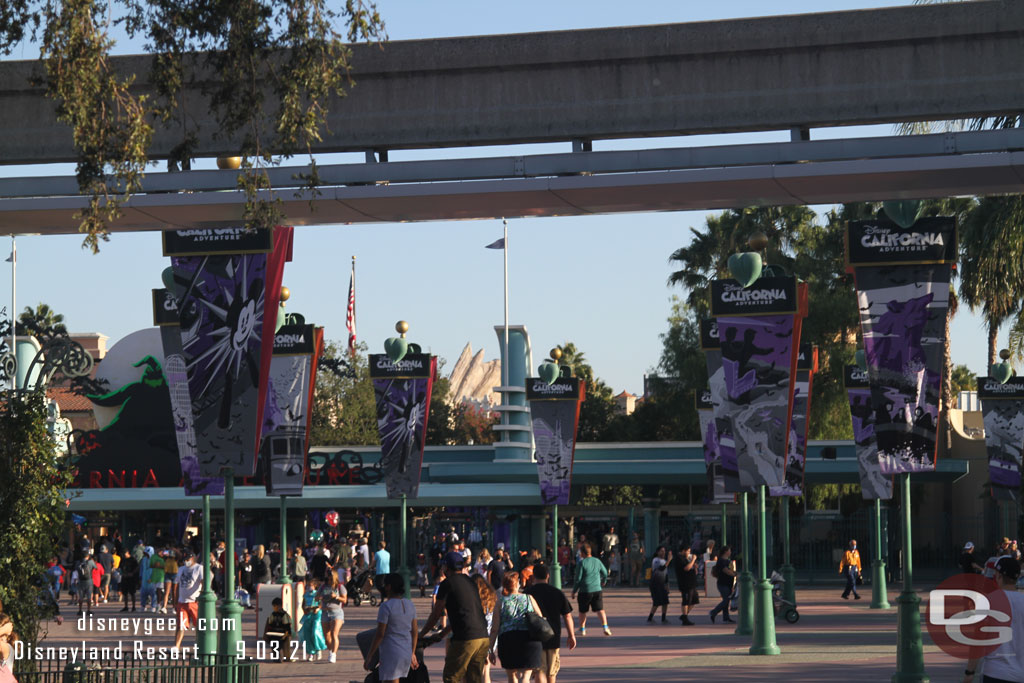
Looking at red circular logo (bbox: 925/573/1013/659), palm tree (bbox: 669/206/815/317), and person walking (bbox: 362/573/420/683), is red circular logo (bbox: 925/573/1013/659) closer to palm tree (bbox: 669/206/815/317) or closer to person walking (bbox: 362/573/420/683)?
person walking (bbox: 362/573/420/683)

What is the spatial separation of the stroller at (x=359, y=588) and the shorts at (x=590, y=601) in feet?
40.9

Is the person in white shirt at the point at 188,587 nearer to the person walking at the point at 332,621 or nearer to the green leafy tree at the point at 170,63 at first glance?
the person walking at the point at 332,621

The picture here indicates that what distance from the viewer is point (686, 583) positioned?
31.8m

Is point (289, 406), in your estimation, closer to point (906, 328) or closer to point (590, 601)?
point (590, 601)

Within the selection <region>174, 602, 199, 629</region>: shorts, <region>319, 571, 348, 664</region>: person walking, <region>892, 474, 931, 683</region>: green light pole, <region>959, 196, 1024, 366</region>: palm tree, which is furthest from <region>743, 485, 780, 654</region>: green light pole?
<region>959, 196, 1024, 366</region>: palm tree

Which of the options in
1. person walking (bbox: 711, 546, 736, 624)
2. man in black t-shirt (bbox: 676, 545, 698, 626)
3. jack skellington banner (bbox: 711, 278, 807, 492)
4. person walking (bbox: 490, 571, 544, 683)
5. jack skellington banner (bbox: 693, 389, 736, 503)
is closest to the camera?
person walking (bbox: 490, 571, 544, 683)

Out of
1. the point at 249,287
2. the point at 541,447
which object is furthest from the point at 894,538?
the point at 249,287

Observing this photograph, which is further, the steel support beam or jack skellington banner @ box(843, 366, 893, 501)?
jack skellington banner @ box(843, 366, 893, 501)

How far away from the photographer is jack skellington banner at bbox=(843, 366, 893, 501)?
2595 centimetres

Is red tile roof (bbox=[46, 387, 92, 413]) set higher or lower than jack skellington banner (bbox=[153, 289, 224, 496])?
higher

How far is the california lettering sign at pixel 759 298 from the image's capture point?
21.1 meters

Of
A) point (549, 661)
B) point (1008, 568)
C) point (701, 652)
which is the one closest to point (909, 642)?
point (549, 661)

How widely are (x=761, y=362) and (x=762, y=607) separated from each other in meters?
4.07

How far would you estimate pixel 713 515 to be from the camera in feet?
169
